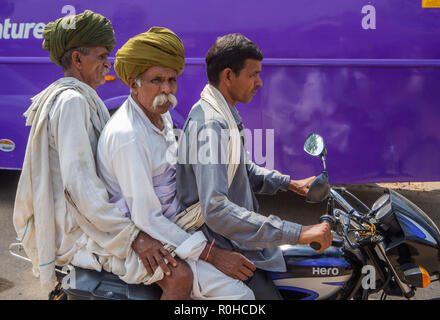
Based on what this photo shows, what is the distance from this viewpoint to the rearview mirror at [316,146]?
1953mm

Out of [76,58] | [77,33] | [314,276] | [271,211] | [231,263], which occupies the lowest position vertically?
[271,211]

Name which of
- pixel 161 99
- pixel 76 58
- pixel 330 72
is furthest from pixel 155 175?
pixel 330 72

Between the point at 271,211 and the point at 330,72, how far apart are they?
1.49 metres

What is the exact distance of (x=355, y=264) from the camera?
6.06 ft

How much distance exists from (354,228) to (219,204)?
0.59 meters

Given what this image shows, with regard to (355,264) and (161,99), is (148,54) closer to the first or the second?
(161,99)

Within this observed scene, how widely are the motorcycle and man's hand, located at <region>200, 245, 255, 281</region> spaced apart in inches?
7.1

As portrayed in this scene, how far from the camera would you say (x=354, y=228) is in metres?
1.85

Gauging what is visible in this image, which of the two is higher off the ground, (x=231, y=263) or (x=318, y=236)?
(x=318, y=236)

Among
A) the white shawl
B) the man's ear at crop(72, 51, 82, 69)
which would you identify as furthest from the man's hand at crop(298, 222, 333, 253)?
the man's ear at crop(72, 51, 82, 69)

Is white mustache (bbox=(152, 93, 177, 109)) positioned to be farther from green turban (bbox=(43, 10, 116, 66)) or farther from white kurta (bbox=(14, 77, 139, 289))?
green turban (bbox=(43, 10, 116, 66))

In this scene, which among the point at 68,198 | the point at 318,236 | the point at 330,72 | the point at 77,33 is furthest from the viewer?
the point at 330,72
